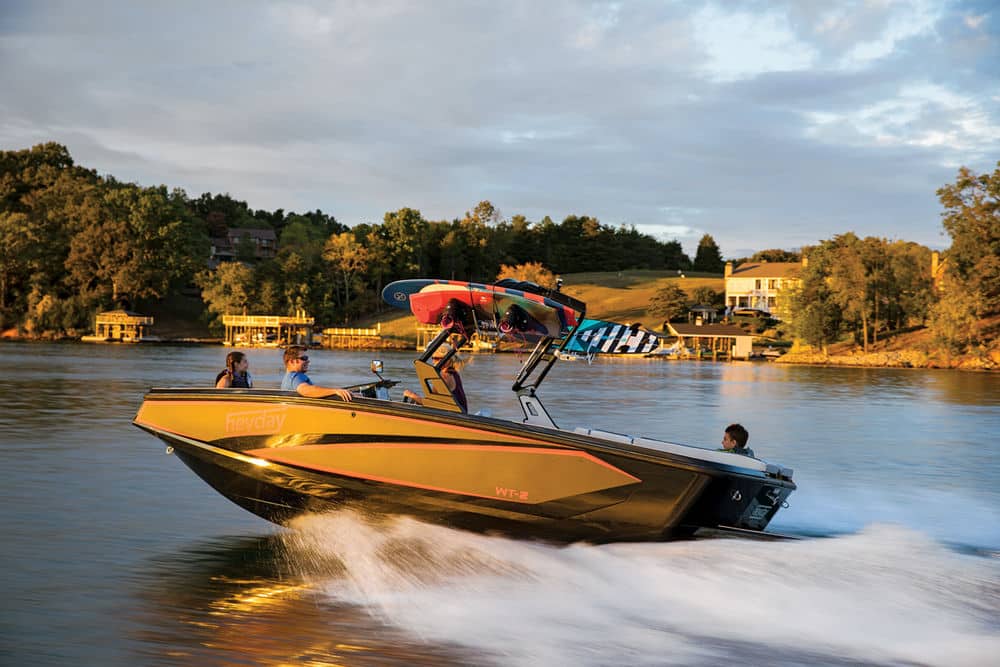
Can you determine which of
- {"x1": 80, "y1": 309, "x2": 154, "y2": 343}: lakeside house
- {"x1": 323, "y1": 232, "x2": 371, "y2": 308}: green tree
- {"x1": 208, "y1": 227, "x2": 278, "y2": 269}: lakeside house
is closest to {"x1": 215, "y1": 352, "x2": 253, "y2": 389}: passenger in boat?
{"x1": 80, "y1": 309, "x2": 154, "y2": 343}: lakeside house

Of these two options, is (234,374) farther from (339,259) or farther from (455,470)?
(339,259)

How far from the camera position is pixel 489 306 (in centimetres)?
884

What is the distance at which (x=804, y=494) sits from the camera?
14438mm

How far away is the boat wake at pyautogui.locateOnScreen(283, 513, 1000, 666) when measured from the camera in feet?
22.4

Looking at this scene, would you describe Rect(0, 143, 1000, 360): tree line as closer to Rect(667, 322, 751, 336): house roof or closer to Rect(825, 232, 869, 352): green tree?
Rect(825, 232, 869, 352): green tree

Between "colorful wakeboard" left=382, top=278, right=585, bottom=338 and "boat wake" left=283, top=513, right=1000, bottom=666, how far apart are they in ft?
6.38

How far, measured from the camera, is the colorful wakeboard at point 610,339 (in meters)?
9.21

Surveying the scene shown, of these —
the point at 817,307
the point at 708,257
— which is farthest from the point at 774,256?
the point at 817,307

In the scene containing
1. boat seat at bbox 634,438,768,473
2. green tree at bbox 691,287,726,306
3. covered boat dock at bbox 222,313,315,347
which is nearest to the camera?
boat seat at bbox 634,438,768,473

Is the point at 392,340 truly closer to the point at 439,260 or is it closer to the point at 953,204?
the point at 439,260

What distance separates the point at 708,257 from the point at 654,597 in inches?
5547

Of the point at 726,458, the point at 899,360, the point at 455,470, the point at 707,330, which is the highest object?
the point at 707,330

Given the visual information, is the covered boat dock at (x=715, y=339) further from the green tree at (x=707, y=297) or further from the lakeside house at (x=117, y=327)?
the lakeside house at (x=117, y=327)

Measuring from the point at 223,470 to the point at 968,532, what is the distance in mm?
8898
